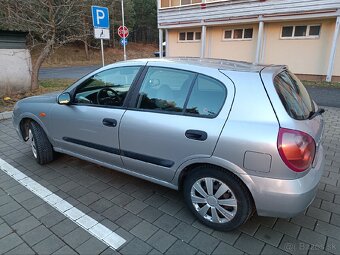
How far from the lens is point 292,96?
7.22 feet

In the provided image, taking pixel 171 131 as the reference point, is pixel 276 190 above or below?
below

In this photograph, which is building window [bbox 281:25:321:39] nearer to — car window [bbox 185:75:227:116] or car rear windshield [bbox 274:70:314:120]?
car rear windshield [bbox 274:70:314:120]

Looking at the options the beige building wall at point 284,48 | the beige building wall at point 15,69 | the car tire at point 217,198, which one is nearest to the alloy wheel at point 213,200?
the car tire at point 217,198

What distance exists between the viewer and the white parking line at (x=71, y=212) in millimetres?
2205

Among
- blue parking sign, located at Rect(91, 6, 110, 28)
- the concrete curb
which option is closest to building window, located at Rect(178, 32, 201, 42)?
blue parking sign, located at Rect(91, 6, 110, 28)

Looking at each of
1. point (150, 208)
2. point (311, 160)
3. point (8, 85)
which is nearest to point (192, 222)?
Answer: point (150, 208)

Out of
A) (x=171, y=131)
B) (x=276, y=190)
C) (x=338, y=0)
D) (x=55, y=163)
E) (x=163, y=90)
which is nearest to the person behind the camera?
(x=276, y=190)

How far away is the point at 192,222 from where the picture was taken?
2.43 meters

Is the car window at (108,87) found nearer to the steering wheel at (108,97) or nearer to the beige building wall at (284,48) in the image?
the steering wheel at (108,97)

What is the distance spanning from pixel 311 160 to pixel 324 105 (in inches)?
257

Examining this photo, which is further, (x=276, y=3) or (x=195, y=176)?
(x=276, y=3)

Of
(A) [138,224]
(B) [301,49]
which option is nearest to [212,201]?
(A) [138,224]

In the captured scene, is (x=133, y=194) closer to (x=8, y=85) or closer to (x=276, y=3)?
(x=8, y=85)

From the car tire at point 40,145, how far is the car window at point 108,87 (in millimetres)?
886
